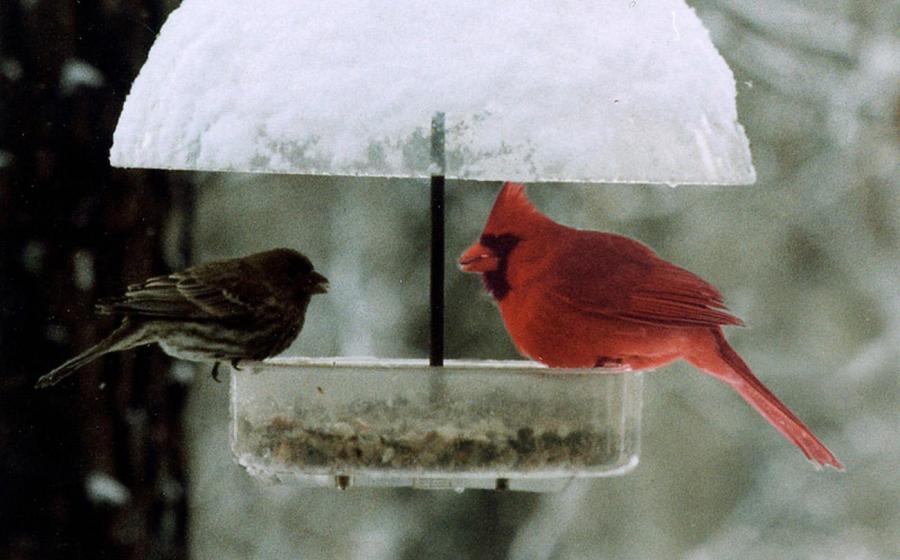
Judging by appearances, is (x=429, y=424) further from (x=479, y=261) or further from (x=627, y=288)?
(x=627, y=288)

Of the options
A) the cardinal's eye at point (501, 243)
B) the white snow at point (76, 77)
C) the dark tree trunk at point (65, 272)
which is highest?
the white snow at point (76, 77)

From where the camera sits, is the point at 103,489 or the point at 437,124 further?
the point at 103,489

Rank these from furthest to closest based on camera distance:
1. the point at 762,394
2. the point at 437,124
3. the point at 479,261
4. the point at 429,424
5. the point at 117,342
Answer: the point at 762,394 < the point at 117,342 < the point at 479,261 < the point at 429,424 < the point at 437,124

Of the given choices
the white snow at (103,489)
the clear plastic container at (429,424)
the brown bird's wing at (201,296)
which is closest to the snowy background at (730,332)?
the white snow at (103,489)

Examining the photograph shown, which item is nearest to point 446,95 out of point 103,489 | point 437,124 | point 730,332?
point 437,124

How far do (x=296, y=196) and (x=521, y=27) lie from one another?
5.16 meters

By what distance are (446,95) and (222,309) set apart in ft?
3.50

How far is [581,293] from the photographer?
138 inches

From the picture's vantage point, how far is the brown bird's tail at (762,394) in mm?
3725

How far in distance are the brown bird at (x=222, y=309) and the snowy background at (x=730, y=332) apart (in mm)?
3460

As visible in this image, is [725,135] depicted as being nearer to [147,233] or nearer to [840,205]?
[147,233]

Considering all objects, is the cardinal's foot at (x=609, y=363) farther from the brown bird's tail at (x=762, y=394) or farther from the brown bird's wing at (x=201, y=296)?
the brown bird's wing at (x=201, y=296)

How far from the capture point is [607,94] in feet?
9.09

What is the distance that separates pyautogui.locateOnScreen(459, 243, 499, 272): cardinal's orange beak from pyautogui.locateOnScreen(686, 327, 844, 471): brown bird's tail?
597mm
